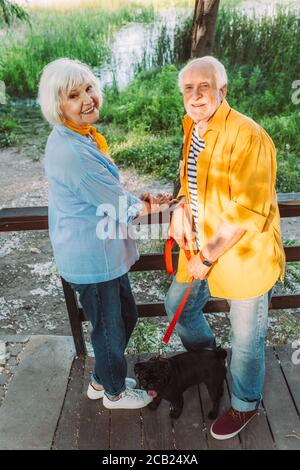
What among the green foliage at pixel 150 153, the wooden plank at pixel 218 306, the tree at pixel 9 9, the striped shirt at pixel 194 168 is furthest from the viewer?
the green foliage at pixel 150 153

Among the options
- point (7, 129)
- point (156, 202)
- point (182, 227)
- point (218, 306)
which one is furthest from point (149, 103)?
point (182, 227)

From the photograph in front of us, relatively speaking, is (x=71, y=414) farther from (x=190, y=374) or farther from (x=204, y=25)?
(x=204, y=25)

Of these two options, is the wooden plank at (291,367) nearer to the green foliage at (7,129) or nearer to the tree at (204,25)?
the tree at (204,25)

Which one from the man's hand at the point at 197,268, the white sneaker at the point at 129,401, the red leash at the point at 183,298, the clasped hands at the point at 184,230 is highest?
the clasped hands at the point at 184,230

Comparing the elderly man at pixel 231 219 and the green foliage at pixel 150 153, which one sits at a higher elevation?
the elderly man at pixel 231 219

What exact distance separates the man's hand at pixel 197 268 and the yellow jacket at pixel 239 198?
0.06 m

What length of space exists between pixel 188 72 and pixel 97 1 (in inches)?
323

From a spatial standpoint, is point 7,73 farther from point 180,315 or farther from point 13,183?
point 180,315

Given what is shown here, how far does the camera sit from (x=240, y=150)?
165 cm

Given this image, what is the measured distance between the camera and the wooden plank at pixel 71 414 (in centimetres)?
219

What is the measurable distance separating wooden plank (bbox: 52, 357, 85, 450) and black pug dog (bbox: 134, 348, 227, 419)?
42 centimetres

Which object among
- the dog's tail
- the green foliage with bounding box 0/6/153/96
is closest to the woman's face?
the dog's tail

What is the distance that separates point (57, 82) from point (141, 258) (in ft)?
3.41

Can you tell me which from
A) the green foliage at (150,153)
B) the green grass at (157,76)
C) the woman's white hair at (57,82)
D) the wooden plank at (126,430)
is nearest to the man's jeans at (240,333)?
the wooden plank at (126,430)
